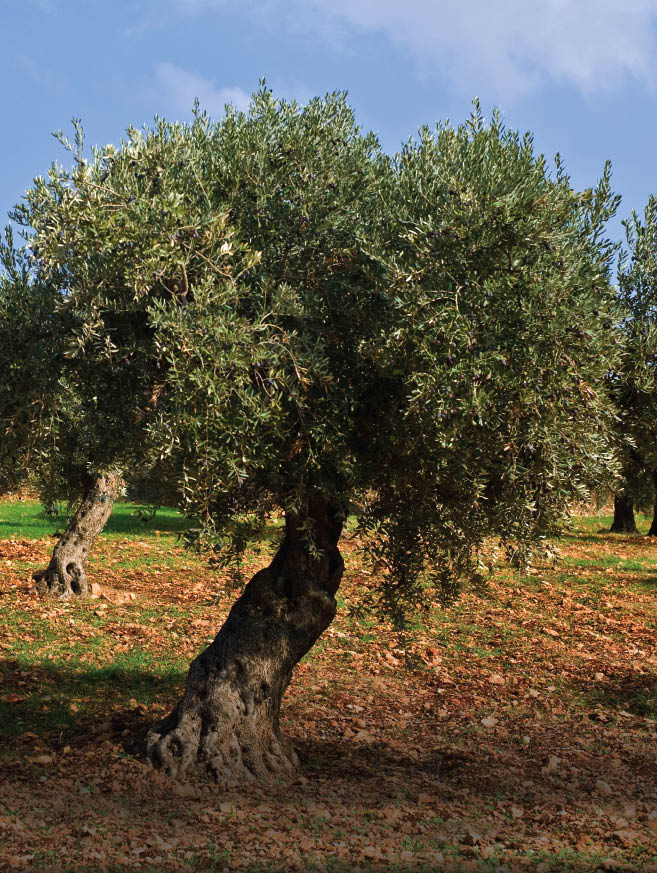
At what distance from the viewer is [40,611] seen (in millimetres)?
20625

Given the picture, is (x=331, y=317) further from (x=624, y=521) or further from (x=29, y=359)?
(x=624, y=521)

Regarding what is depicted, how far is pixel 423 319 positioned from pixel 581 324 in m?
1.78

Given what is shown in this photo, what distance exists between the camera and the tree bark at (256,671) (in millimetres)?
10961

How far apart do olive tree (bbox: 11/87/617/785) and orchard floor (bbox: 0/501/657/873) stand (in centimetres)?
170

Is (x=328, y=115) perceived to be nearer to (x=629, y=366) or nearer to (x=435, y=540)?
(x=629, y=366)

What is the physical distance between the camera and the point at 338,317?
947 cm

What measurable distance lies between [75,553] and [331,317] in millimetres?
14841

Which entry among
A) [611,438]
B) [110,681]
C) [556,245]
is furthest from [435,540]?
[110,681]

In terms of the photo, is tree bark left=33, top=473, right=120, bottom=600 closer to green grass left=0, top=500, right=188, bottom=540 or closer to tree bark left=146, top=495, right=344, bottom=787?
green grass left=0, top=500, right=188, bottom=540

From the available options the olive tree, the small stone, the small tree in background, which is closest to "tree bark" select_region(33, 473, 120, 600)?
the small tree in background

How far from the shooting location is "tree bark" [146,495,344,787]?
10961 mm

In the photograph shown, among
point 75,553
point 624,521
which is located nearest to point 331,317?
point 75,553

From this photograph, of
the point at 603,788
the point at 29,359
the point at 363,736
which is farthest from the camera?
the point at 363,736

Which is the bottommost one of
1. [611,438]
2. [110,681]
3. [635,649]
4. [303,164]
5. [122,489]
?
[110,681]
